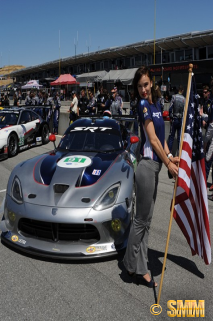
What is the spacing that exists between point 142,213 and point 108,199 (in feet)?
2.30

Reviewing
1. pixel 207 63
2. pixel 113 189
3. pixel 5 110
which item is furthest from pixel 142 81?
pixel 207 63

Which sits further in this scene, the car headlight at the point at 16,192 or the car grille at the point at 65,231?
the car headlight at the point at 16,192

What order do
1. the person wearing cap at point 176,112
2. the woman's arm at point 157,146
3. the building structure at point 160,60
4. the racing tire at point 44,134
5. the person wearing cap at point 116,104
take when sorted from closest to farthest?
the woman's arm at point 157,146 → the person wearing cap at point 176,112 → the person wearing cap at point 116,104 → the racing tire at point 44,134 → the building structure at point 160,60

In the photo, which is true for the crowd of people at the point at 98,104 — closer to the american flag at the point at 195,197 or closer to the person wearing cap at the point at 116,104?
the person wearing cap at the point at 116,104

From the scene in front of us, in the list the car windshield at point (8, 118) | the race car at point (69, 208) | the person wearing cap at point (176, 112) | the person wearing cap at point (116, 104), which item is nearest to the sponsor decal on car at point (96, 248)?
the race car at point (69, 208)

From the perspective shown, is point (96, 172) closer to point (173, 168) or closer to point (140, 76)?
point (173, 168)

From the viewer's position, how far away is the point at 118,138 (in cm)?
514

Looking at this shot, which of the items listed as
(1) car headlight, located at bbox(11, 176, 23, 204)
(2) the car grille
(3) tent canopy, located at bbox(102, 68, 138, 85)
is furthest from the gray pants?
(3) tent canopy, located at bbox(102, 68, 138, 85)

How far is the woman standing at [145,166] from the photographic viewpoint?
280 cm

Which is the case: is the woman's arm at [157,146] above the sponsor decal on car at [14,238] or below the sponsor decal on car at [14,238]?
above

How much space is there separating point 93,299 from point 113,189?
1234mm

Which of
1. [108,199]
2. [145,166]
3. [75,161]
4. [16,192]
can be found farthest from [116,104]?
[145,166]

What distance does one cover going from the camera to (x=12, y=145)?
31.3 ft

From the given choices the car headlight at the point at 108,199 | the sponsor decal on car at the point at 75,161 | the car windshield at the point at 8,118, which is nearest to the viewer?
the car headlight at the point at 108,199
